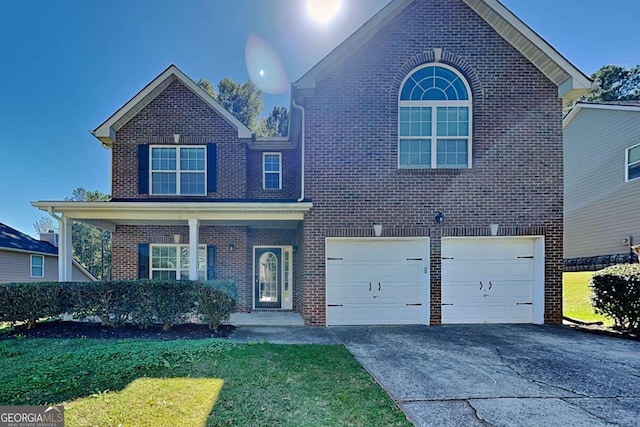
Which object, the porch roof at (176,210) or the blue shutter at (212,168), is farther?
the blue shutter at (212,168)

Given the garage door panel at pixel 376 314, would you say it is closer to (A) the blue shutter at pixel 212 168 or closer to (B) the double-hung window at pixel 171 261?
(B) the double-hung window at pixel 171 261

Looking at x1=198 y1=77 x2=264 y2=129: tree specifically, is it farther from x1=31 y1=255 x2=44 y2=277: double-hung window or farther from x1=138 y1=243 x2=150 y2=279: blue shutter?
x1=138 y1=243 x2=150 y2=279: blue shutter

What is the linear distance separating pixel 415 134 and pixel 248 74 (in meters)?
19.5

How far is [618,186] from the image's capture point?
13297 mm

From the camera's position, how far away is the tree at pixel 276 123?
26.7 m

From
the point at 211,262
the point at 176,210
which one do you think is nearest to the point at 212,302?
the point at 176,210

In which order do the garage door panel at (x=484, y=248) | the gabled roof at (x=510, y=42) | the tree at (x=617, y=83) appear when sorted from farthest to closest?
the tree at (x=617, y=83) → the garage door panel at (x=484, y=248) → the gabled roof at (x=510, y=42)

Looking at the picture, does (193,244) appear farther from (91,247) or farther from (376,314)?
(91,247)

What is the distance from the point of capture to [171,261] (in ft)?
36.7

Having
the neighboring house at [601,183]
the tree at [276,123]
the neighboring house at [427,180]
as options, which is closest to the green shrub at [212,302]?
the neighboring house at [427,180]

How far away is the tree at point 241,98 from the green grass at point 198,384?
851 inches

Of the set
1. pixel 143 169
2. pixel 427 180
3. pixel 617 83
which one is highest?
pixel 617 83

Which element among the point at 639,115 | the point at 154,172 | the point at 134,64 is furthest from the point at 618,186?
the point at 134,64

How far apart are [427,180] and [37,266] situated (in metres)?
21.1
